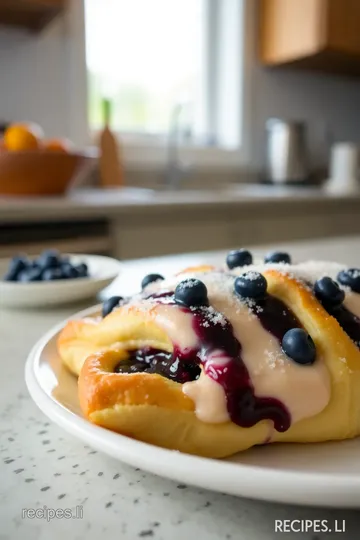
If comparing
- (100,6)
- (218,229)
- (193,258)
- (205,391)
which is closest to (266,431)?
(205,391)

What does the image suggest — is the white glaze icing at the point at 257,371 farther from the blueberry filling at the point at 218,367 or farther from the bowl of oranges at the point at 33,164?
the bowl of oranges at the point at 33,164

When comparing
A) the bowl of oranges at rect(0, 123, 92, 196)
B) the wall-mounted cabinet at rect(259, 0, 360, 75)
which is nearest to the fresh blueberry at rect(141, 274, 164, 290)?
the bowl of oranges at rect(0, 123, 92, 196)

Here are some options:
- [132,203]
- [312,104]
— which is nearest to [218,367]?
[132,203]

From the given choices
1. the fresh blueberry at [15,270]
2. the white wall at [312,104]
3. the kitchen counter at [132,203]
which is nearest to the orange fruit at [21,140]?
the kitchen counter at [132,203]

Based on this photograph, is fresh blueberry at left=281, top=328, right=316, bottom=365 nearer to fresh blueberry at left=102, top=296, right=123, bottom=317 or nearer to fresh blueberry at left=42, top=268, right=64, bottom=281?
fresh blueberry at left=102, top=296, right=123, bottom=317

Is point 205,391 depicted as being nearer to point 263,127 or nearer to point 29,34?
point 29,34

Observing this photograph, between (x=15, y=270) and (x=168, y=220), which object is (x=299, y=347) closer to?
(x=15, y=270)
